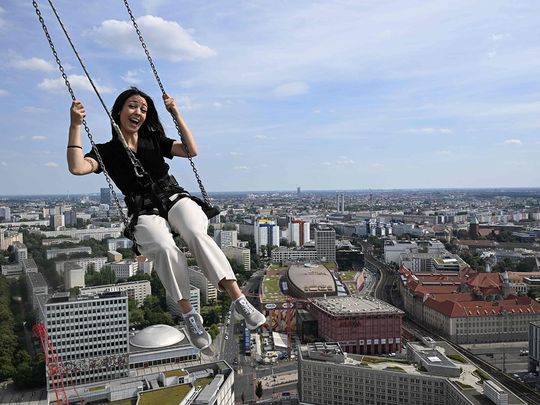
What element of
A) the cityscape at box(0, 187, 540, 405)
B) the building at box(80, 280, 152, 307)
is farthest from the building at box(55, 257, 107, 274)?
the building at box(80, 280, 152, 307)

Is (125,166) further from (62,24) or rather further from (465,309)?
(465,309)

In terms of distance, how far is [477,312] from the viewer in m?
15.3

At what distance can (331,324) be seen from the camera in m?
14.2

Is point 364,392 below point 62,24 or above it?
below

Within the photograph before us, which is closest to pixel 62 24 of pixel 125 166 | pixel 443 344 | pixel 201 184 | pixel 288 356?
pixel 125 166

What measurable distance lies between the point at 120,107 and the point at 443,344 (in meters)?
10.5

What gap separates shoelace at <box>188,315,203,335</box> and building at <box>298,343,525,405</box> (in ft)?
25.0

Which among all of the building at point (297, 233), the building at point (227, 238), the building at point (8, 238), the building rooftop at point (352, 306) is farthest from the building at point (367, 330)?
the building at point (297, 233)

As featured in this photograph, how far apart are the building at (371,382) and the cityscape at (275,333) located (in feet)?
0.08

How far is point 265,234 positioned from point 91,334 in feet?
68.6

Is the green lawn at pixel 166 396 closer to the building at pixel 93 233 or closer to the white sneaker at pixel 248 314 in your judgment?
the white sneaker at pixel 248 314

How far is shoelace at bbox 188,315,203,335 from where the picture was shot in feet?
7.28

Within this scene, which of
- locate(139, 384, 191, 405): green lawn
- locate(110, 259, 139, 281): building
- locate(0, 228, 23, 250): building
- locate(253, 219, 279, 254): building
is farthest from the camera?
locate(253, 219, 279, 254): building

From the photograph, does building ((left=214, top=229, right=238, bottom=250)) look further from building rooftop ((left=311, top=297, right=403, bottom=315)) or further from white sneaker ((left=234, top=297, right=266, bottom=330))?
white sneaker ((left=234, top=297, right=266, bottom=330))
